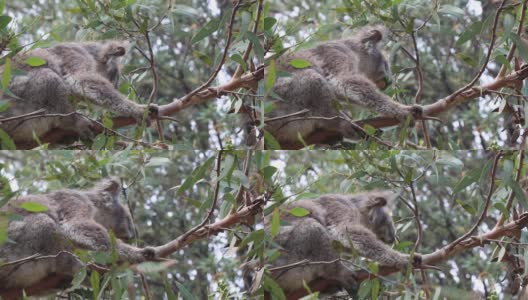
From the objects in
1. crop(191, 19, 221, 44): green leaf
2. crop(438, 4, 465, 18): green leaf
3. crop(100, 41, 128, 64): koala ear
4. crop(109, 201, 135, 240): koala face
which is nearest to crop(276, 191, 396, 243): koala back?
crop(109, 201, 135, 240): koala face

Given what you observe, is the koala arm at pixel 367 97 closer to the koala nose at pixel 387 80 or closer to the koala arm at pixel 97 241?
the koala nose at pixel 387 80

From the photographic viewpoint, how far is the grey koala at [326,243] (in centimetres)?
298

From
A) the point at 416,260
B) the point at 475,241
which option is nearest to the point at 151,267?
the point at 416,260

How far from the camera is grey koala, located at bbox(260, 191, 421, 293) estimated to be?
117 inches

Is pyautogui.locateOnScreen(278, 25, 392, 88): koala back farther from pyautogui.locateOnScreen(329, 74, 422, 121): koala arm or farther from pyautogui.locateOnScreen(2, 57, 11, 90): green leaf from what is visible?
pyautogui.locateOnScreen(2, 57, 11, 90): green leaf

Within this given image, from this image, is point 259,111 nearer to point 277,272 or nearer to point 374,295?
point 277,272

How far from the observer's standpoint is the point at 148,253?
2834mm

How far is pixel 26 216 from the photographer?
9.33ft

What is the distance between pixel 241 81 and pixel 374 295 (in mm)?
1009

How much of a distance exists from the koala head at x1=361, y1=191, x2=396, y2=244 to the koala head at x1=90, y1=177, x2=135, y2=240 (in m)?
0.95

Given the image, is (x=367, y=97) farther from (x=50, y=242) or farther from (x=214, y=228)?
(x=50, y=242)

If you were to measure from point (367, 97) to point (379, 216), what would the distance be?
501 millimetres

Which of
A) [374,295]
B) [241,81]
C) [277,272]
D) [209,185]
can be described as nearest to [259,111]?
[241,81]

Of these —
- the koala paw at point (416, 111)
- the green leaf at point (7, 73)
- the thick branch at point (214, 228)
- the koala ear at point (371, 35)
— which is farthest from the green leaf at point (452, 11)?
the green leaf at point (7, 73)
